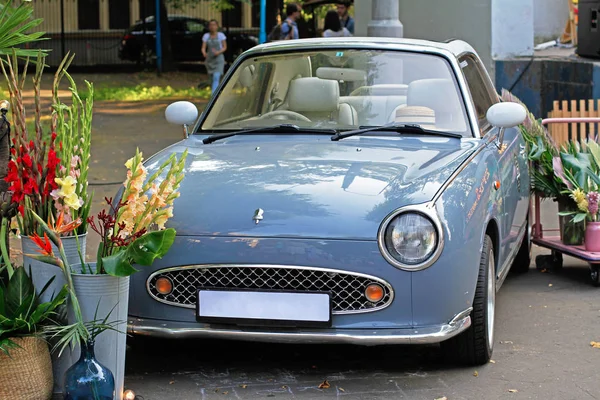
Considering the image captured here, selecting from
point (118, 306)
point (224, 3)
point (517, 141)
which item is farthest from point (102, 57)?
point (118, 306)

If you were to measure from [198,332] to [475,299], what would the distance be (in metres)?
1.29

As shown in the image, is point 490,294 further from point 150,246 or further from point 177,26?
point 177,26

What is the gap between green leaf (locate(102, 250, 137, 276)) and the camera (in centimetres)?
407

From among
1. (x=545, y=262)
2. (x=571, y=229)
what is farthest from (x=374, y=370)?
(x=545, y=262)

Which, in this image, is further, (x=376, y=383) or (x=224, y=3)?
(x=224, y=3)

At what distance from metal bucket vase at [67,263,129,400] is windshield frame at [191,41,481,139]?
1965 millimetres

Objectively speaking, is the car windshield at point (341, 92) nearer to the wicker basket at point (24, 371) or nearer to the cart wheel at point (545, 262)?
the cart wheel at point (545, 262)

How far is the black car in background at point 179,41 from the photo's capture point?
30219 millimetres

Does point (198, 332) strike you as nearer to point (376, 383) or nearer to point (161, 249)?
point (161, 249)

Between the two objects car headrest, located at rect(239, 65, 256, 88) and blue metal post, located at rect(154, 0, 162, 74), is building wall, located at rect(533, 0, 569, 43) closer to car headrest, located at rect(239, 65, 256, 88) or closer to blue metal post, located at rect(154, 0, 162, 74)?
blue metal post, located at rect(154, 0, 162, 74)

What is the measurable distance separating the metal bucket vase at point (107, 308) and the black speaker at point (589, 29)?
11.1 m

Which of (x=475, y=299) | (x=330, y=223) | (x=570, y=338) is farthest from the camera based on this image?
(x=570, y=338)

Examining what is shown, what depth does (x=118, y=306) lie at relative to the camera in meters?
4.23

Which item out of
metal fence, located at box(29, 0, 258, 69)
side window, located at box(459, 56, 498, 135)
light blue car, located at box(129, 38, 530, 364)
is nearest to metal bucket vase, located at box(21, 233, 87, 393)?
light blue car, located at box(129, 38, 530, 364)
